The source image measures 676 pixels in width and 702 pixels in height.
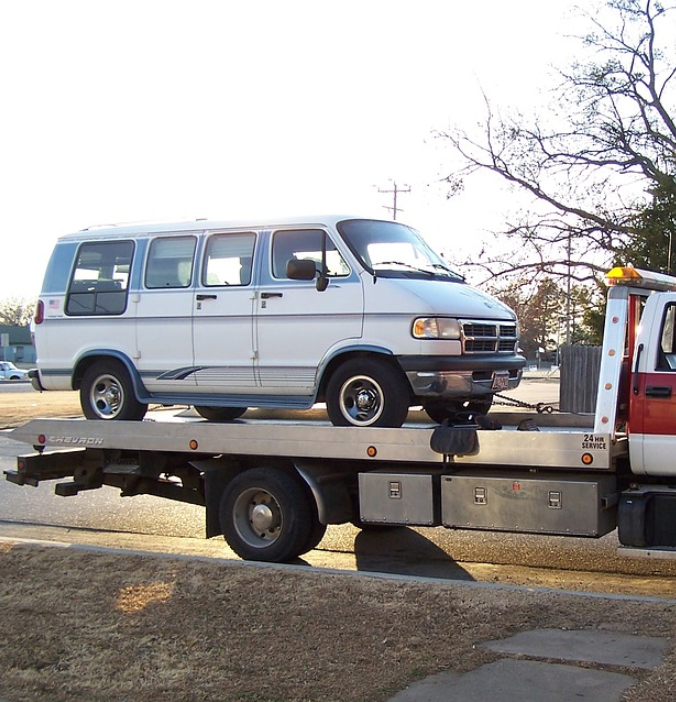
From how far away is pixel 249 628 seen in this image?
624 centimetres

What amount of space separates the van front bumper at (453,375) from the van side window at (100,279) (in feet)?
10.2

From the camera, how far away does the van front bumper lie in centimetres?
800

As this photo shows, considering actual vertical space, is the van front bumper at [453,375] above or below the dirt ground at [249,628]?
above

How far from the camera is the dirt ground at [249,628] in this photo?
5.24m

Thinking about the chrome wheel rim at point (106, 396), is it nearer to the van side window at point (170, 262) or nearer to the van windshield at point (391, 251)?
the van side window at point (170, 262)

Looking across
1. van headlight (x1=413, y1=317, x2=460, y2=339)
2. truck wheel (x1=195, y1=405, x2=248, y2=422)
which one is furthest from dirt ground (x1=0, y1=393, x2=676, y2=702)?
truck wheel (x1=195, y1=405, x2=248, y2=422)

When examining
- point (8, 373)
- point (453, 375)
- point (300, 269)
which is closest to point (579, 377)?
point (453, 375)

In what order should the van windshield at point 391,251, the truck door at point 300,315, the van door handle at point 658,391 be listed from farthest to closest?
the van windshield at point 391,251, the truck door at point 300,315, the van door handle at point 658,391

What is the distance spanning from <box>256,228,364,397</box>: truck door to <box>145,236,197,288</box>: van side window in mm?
865

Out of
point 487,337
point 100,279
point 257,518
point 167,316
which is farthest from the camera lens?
A: point 100,279

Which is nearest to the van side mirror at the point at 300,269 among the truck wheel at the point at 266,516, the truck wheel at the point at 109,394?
the truck wheel at the point at 266,516

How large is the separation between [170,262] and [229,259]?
0.65 meters

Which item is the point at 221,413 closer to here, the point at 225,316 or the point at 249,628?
the point at 225,316

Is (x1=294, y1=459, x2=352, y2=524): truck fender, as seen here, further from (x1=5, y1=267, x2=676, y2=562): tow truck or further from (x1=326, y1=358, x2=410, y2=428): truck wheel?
(x1=326, y1=358, x2=410, y2=428): truck wheel
